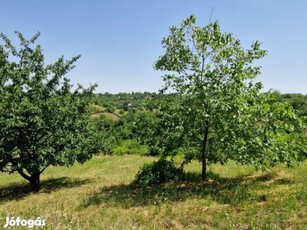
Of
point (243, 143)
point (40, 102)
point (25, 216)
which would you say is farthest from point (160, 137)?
point (40, 102)

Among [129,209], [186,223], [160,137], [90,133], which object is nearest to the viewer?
[186,223]

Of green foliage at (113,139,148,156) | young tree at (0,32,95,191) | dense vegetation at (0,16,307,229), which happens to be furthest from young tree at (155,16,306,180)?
green foliage at (113,139,148,156)

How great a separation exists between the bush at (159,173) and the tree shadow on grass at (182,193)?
409 millimetres

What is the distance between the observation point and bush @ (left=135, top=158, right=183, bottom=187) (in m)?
12.9

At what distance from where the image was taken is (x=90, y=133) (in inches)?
679

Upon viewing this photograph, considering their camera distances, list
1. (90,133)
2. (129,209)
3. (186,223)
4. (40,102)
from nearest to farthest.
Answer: (186,223) → (129,209) → (40,102) → (90,133)

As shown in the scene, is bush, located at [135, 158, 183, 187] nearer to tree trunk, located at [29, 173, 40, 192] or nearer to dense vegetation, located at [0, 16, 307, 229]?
dense vegetation, located at [0, 16, 307, 229]

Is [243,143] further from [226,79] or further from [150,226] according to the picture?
[150,226]

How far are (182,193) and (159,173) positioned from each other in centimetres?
238

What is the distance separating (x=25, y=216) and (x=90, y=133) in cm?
747

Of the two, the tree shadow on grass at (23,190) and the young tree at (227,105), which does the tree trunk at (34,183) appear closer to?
the tree shadow on grass at (23,190)

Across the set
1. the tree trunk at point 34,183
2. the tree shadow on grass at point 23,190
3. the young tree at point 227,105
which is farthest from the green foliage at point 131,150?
the young tree at point 227,105

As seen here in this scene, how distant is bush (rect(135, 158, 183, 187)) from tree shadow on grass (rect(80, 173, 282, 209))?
41 centimetres

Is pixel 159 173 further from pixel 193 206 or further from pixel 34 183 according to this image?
pixel 34 183
